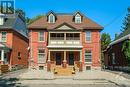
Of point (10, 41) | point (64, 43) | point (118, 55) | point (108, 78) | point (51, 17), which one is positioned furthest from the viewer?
point (51, 17)

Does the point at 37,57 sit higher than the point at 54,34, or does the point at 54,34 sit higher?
the point at 54,34

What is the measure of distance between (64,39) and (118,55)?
9.40 metres

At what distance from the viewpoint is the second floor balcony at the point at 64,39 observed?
4391 centimetres

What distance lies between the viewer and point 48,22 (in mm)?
46938

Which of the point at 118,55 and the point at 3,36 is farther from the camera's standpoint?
the point at 118,55

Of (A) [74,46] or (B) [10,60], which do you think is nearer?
(A) [74,46]

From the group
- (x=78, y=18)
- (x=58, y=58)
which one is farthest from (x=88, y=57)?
(x=78, y=18)

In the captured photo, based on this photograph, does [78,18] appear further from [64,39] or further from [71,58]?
[71,58]

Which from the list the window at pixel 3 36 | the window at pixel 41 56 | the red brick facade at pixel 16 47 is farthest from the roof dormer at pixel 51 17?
the window at pixel 3 36

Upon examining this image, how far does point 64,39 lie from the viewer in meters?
44.1

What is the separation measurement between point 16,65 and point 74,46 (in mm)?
11575

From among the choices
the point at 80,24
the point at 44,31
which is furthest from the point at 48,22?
the point at 80,24

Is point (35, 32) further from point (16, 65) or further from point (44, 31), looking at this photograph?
point (16, 65)

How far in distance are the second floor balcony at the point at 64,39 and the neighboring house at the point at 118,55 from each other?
21.8ft
